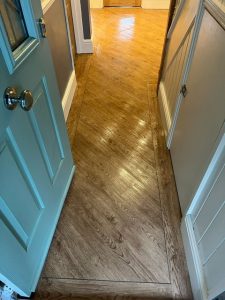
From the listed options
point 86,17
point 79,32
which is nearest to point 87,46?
point 79,32

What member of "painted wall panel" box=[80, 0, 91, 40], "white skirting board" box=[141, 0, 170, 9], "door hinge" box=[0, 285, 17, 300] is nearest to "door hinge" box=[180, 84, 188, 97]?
"door hinge" box=[0, 285, 17, 300]

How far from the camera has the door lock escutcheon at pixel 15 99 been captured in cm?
78

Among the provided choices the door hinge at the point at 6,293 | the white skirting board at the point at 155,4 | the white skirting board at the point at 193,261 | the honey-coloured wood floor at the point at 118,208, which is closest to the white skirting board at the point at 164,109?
the honey-coloured wood floor at the point at 118,208

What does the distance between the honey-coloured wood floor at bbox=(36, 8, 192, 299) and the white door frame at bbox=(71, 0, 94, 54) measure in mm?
792

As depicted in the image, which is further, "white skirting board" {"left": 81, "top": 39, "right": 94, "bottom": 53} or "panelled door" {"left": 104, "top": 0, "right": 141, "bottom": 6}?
"panelled door" {"left": 104, "top": 0, "right": 141, "bottom": 6}

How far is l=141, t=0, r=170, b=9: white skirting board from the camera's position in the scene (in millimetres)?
5027

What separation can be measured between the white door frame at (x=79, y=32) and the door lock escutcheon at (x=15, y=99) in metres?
2.65

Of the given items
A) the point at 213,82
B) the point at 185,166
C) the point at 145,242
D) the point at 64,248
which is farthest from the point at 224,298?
the point at 213,82

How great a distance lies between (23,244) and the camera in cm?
104

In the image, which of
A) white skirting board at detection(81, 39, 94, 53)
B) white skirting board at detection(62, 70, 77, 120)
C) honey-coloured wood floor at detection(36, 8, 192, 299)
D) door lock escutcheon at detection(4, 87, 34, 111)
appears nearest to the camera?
door lock escutcheon at detection(4, 87, 34, 111)

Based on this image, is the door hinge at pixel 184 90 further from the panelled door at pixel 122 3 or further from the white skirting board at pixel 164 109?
the panelled door at pixel 122 3

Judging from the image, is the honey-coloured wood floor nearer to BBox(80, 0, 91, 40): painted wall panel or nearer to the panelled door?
BBox(80, 0, 91, 40): painted wall panel

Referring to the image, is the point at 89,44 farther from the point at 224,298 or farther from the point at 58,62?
the point at 224,298

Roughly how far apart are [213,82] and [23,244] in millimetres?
1151
